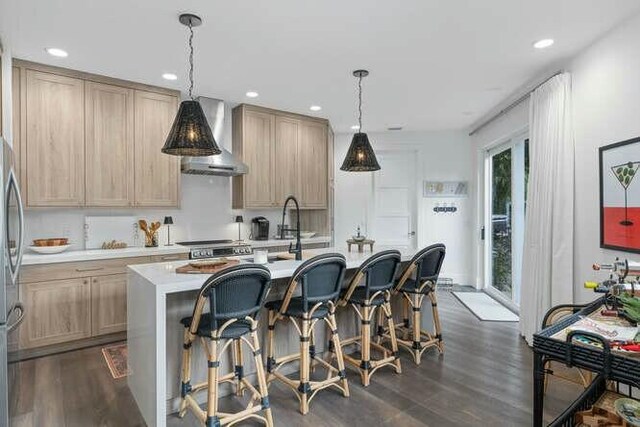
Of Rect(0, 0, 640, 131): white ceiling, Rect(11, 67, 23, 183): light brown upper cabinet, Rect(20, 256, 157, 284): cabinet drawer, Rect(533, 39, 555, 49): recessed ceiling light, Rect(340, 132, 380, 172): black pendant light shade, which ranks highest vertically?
Rect(0, 0, 640, 131): white ceiling

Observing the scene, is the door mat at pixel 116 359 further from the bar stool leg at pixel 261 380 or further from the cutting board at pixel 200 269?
the bar stool leg at pixel 261 380

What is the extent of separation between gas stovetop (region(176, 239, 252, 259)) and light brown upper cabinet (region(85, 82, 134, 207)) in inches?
34.3

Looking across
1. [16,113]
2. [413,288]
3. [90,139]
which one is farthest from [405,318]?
[16,113]

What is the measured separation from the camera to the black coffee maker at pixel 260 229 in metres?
5.11

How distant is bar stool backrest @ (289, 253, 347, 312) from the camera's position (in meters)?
2.39

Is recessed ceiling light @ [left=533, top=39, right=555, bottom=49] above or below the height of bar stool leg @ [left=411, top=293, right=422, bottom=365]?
above

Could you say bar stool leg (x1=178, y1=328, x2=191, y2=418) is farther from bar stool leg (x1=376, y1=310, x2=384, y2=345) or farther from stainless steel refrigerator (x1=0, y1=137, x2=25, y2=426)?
bar stool leg (x1=376, y1=310, x2=384, y2=345)

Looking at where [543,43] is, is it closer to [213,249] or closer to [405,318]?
[405,318]

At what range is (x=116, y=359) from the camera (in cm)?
334

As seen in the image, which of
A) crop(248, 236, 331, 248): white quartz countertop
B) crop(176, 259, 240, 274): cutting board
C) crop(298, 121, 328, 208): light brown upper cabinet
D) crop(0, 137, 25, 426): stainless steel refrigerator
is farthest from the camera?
crop(298, 121, 328, 208): light brown upper cabinet

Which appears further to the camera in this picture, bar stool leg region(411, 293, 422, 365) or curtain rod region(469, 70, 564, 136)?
curtain rod region(469, 70, 564, 136)

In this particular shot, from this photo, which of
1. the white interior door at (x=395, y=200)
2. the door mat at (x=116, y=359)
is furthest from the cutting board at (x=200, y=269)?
the white interior door at (x=395, y=200)

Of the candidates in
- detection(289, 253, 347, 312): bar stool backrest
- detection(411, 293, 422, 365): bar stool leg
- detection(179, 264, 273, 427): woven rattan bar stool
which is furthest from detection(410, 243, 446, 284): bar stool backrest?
detection(179, 264, 273, 427): woven rattan bar stool

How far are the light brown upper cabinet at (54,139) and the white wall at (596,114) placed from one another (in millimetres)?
4658
